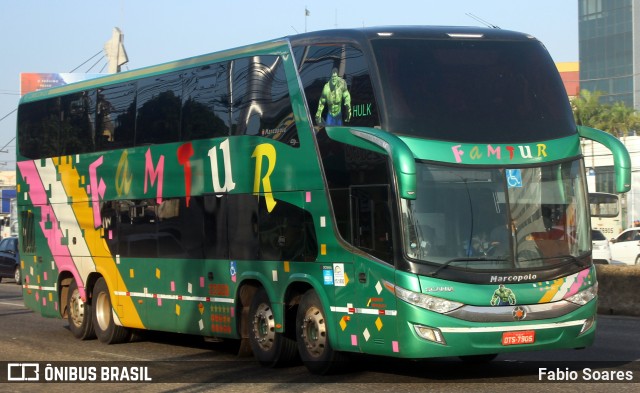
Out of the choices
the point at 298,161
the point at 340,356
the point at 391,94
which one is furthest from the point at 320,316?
the point at 391,94

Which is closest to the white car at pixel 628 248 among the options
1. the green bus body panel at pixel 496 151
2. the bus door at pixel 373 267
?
the green bus body panel at pixel 496 151

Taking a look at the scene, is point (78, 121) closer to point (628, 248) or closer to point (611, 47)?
point (628, 248)

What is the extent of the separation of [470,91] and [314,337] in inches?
137

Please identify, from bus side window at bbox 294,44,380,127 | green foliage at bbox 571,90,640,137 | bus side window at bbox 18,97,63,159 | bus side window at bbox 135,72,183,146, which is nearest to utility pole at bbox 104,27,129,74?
green foliage at bbox 571,90,640,137

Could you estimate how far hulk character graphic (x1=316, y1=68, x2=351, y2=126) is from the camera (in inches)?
503

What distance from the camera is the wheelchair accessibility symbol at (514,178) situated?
12117mm

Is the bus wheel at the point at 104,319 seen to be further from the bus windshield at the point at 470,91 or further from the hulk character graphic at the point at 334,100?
the bus windshield at the point at 470,91

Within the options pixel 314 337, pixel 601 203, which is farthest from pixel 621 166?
pixel 314 337

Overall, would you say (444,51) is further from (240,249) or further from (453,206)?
(240,249)

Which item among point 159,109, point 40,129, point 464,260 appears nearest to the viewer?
point 464,260

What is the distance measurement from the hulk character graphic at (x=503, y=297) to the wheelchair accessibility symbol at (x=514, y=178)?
114 cm

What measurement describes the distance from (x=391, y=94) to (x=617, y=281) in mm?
11694

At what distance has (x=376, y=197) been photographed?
40.1 feet

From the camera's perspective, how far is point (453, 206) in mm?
11844
